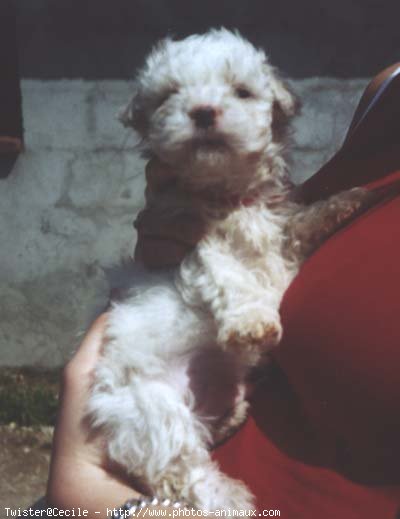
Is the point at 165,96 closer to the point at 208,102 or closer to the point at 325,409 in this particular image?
the point at 208,102

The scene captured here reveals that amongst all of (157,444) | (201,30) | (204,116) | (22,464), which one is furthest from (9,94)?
(157,444)

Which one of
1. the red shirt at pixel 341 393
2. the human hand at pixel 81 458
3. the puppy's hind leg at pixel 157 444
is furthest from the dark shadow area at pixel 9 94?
the red shirt at pixel 341 393

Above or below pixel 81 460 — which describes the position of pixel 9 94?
above

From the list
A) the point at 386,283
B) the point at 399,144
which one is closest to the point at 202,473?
the point at 386,283

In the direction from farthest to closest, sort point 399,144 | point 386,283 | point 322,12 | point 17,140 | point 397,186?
point 17,140
point 322,12
point 399,144
point 397,186
point 386,283

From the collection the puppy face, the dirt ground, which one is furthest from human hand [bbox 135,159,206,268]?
the dirt ground

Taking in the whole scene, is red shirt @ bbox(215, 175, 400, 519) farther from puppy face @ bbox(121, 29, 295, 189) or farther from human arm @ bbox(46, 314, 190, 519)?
puppy face @ bbox(121, 29, 295, 189)

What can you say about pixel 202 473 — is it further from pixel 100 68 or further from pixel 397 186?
pixel 100 68
